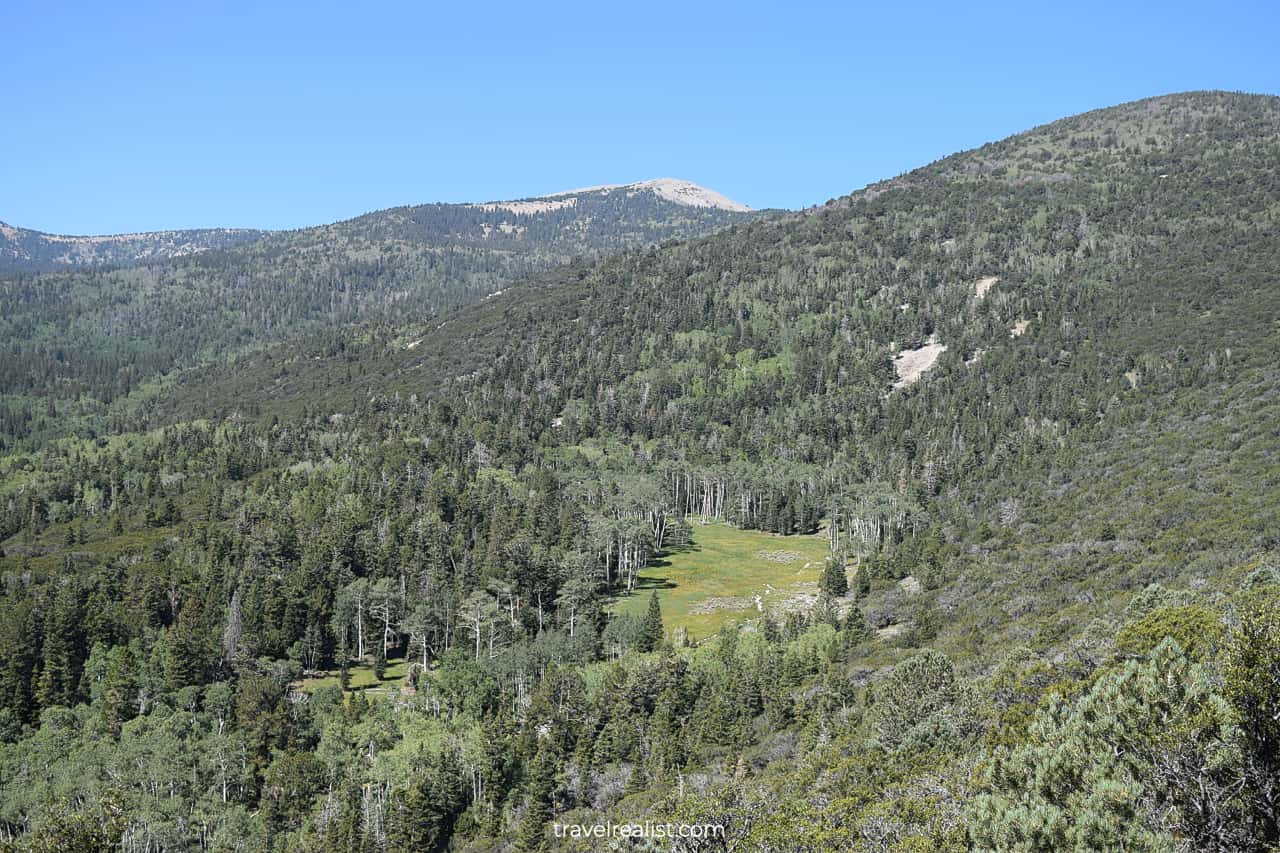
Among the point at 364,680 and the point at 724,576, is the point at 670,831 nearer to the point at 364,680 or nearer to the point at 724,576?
the point at 364,680

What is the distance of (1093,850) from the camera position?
69.0ft

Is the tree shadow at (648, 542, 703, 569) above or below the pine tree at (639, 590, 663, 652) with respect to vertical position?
below

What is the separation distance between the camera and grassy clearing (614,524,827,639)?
11988 centimetres

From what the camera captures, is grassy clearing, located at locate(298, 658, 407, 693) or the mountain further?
grassy clearing, located at locate(298, 658, 407, 693)

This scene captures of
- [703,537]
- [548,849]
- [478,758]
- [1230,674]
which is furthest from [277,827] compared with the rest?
[703,537]

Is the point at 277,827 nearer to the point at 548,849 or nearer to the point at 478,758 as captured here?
the point at 478,758

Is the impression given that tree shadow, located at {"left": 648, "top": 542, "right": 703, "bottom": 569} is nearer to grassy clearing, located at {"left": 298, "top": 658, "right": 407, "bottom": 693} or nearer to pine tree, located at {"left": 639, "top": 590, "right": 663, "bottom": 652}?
pine tree, located at {"left": 639, "top": 590, "right": 663, "bottom": 652}

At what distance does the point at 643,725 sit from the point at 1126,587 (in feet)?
129

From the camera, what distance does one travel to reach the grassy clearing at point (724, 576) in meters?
120

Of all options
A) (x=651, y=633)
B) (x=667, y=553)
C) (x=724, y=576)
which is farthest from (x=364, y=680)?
(x=667, y=553)

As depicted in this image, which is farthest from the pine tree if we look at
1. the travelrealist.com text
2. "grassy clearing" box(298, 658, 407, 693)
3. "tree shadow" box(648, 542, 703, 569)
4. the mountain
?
the travelrealist.com text

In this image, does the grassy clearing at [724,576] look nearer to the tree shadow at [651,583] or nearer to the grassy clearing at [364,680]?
the tree shadow at [651,583]

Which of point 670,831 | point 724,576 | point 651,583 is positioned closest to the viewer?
point 670,831

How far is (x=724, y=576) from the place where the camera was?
14250 centimetres
